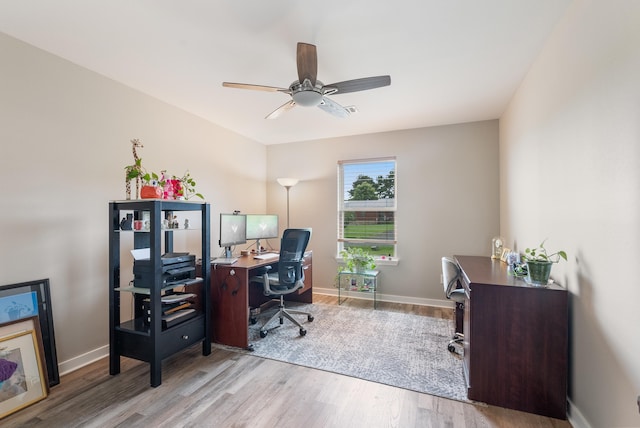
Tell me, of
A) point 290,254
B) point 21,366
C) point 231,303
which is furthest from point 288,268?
point 21,366

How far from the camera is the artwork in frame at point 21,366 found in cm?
180

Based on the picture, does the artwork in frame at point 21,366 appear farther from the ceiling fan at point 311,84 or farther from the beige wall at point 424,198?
the beige wall at point 424,198

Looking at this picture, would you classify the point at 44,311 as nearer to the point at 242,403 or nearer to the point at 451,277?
the point at 242,403

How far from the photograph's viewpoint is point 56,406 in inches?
73.8

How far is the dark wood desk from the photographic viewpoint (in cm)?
174

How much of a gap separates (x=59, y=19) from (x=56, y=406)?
2526mm

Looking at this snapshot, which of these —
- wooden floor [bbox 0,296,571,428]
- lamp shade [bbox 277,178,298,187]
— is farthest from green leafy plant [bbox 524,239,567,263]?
lamp shade [bbox 277,178,298,187]

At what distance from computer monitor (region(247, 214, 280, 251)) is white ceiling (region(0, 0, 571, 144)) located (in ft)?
4.80

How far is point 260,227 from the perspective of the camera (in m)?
3.80

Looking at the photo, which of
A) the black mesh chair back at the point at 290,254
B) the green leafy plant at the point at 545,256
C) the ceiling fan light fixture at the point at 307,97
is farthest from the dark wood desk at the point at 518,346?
the ceiling fan light fixture at the point at 307,97

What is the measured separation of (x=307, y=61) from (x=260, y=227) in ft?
7.77

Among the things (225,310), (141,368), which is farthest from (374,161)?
(141,368)

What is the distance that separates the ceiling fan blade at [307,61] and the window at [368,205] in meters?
2.41

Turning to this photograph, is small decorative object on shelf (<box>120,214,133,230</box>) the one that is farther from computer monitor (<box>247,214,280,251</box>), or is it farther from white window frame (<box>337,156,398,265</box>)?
white window frame (<box>337,156,398,265</box>)
